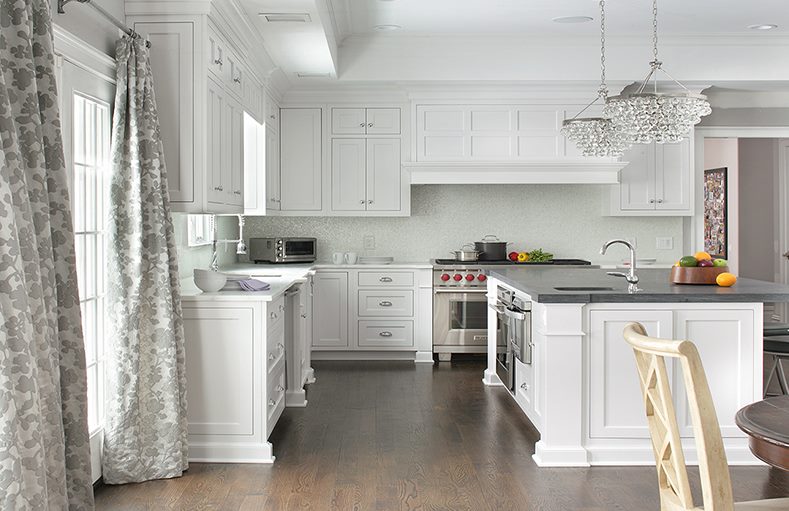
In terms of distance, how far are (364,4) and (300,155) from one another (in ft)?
6.14

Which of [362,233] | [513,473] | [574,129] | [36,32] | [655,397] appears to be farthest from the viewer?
[362,233]

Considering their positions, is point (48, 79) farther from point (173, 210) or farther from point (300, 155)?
point (300, 155)

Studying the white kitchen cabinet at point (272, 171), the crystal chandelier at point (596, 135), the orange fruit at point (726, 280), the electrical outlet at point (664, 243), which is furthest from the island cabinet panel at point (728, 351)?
the white kitchen cabinet at point (272, 171)

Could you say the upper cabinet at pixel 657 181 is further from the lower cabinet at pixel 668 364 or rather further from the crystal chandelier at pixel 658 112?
the lower cabinet at pixel 668 364

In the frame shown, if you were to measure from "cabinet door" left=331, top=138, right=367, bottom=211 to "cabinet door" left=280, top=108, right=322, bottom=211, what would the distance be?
165mm

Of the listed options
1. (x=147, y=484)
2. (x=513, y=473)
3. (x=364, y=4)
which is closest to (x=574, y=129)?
(x=364, y=4)

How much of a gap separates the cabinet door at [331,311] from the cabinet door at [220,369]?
2989 millimetres

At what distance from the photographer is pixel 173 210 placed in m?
4.11

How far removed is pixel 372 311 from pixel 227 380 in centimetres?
311

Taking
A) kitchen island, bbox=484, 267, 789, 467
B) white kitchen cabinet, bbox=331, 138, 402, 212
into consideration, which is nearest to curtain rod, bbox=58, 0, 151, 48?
kitchen island, bbox=484, 267, 789, 467

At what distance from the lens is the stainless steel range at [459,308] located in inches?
275

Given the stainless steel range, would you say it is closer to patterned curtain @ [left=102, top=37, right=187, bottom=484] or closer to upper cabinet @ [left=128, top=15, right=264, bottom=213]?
upper cabinet @ [left=128, top=15, right=264, bottom=213]

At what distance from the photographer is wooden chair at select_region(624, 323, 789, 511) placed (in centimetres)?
174

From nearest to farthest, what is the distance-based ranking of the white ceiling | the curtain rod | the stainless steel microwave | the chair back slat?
the chair back slat < the curtain rod < the white ceiling < the stainless steel microwave
